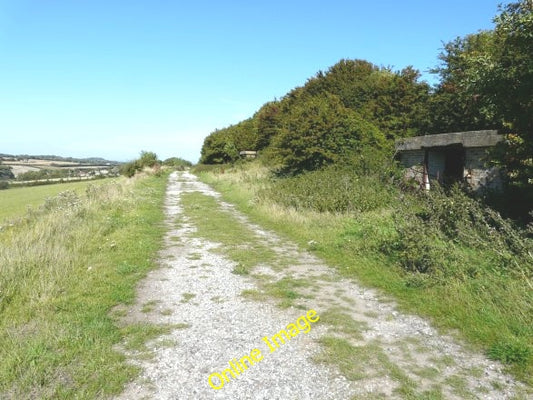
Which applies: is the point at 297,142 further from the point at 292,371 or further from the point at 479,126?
the point at 292,371

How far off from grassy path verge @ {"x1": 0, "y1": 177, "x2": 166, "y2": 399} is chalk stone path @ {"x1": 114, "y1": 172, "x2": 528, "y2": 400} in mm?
331

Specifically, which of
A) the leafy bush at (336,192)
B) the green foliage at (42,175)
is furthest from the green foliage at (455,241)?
the green foliage at (42,175)

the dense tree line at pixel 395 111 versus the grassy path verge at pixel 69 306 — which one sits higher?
the dense tree line at pixel 395 111

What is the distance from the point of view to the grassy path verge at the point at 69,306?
3371 millimetres

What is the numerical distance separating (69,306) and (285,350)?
3.04 meters

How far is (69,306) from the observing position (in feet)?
16.6

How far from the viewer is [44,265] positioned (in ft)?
21.2

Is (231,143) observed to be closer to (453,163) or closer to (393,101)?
(393,101)

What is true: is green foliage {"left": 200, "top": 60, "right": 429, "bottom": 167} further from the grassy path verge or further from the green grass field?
the green grass field

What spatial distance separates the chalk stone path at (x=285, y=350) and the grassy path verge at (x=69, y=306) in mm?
331

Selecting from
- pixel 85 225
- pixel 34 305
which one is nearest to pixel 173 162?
pixel 85 225

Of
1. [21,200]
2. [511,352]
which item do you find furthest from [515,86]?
[21,200]

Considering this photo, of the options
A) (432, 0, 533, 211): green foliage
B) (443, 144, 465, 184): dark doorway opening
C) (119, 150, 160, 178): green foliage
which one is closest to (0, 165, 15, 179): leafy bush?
(119, 150, 160, 178): green foliage

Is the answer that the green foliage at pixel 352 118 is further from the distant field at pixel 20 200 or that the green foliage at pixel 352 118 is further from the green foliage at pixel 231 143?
the green foliage at pixel 231 143
